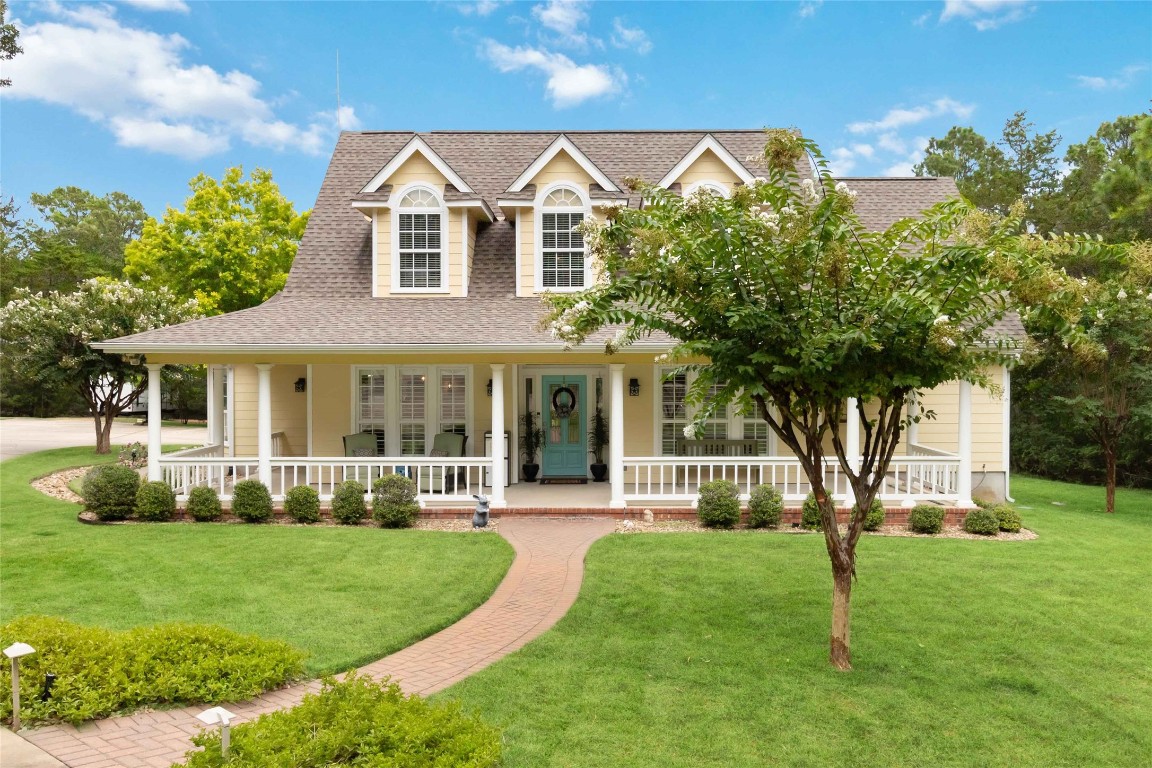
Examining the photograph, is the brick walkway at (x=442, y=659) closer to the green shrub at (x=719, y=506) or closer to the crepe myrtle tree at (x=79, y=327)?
the green shrub at (x=719, y=506)

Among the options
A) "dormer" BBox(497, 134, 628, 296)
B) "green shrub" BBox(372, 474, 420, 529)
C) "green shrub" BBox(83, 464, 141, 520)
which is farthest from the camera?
"dormer" BBox(497, 134, 628, 296)

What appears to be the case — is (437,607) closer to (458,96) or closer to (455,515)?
(455,515)

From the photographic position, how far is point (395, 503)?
11.7 m

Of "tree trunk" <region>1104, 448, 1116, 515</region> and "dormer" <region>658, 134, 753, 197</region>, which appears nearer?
"dormer" <region>658, 134, 753, 197</region>

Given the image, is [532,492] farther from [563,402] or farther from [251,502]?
[251,502]

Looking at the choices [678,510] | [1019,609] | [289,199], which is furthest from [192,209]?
[1019,609]

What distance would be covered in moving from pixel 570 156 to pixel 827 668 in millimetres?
11172

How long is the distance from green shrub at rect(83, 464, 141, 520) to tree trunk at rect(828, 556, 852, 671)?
442 inches

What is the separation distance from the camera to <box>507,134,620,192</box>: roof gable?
14.4 meters

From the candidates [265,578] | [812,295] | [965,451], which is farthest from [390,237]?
[965,451]

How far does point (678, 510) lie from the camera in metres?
12.6

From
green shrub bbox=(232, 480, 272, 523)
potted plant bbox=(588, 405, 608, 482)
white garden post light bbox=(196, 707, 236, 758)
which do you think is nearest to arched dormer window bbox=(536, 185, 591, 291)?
potted plant bbox=(588, 405, 608, 482)

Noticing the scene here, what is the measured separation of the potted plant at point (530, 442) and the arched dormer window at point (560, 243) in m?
2.73

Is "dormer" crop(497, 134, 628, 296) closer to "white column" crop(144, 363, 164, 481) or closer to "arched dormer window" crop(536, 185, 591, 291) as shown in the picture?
"arched dormer window" crop(536, 185, 591, 291)
